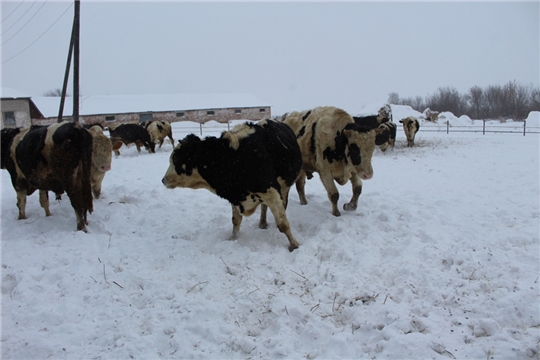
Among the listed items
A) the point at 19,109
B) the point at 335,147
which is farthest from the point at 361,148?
the point at 19,109

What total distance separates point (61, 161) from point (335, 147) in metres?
4.89

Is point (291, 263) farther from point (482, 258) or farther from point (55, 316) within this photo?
point (55, 316)

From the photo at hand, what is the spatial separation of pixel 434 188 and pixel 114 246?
24.0ft

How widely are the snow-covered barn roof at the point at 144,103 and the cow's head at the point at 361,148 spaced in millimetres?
44238

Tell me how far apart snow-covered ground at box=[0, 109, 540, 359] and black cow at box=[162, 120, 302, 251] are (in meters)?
0.69

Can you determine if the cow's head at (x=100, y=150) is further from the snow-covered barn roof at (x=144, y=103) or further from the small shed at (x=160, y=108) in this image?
the snow-covered barn roof at (x=144, y=103)

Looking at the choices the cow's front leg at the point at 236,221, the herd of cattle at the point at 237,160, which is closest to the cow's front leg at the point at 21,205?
the herd of cattle at the point at 237,160

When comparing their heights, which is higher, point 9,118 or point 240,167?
point 9,118

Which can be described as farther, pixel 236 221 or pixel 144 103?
pixel 144 103

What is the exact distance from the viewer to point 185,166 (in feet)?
18.8

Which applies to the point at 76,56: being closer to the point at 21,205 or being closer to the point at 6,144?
the point at 6,144

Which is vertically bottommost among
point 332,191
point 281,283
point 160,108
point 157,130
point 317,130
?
point 281,283

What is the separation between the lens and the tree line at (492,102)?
52.1m

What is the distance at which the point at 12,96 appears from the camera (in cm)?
3609
